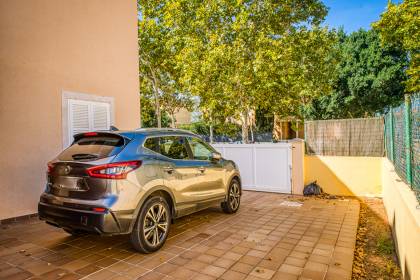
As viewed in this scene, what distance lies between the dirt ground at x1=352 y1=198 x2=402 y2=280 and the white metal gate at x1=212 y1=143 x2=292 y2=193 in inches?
99.5

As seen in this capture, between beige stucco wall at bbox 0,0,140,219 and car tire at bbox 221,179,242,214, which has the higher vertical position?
beige stucco wall at bbox 0,0,140,219

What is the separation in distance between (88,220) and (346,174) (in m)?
7.46

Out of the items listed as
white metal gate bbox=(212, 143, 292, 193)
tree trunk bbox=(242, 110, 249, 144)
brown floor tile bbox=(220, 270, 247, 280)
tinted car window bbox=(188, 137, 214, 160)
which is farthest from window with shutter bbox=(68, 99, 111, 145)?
tree trunk bbox=(242, 110, 249, 144)

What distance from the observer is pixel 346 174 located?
27.1ft

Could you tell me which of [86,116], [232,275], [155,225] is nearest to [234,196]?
[155,225]

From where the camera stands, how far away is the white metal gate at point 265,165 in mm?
8508

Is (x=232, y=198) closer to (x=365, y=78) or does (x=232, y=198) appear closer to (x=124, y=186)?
(x=124, y=186)

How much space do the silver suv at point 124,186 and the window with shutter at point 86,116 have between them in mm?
2885

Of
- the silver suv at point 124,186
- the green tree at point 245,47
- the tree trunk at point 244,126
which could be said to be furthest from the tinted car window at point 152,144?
the tree trunk at point 244,126

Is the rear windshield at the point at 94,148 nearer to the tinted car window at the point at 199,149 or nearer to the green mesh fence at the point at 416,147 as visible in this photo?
the tinted car window at the point at 199,149

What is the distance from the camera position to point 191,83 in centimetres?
1393

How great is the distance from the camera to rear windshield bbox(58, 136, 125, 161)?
3748 mm

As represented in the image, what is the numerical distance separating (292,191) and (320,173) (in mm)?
1083

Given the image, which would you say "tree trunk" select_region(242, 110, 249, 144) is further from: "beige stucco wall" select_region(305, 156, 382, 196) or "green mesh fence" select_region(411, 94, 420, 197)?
"green mesh fence" select_region(411, 94, 420, 197)
